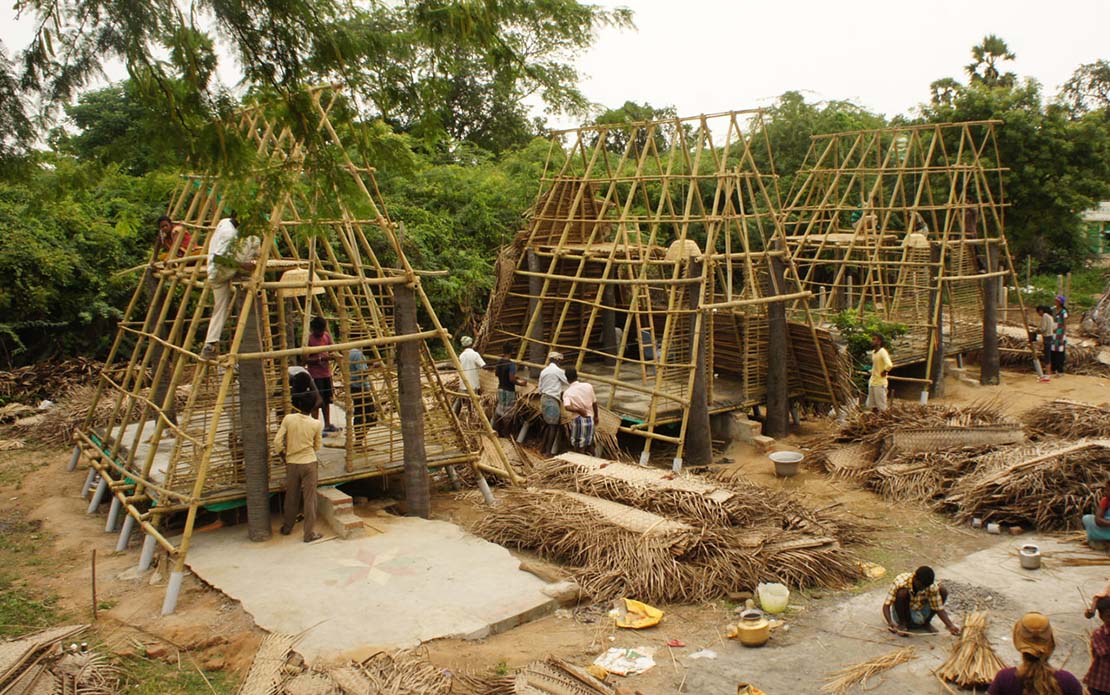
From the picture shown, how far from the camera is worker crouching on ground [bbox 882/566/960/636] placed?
7043 mm

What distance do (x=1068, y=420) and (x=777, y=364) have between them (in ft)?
12.7

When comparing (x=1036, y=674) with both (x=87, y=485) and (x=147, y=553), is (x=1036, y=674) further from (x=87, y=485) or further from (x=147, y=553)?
(x=87, y=485)

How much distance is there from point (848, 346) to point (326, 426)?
347 inches

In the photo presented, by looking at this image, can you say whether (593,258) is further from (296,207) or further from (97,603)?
(97,603)

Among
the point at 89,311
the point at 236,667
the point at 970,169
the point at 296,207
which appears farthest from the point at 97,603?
the point at 970,169

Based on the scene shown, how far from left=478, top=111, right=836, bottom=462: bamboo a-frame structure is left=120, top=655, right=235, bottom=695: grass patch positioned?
6.51 m

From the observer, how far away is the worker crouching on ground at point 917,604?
7043 millimetres

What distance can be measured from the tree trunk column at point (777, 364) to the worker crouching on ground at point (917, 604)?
6443 mm

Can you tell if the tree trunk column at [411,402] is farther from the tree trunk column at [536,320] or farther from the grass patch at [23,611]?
the tree trunk column at [536,320]

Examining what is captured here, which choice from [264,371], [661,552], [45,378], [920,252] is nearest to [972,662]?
[661,552]

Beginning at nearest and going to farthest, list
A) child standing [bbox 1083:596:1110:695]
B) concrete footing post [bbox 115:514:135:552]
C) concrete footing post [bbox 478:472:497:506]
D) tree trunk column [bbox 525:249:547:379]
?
child standing [bbox 1083:596:1110:695] → concrete footing post [bbox 115:514:135:552] → concrete footing post [bbox 478:472:497:506] → tree trunk column [bbox 525:249:547:379]

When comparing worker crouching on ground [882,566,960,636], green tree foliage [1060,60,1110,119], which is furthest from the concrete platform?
green tree foliage [1060,60,1110,119]

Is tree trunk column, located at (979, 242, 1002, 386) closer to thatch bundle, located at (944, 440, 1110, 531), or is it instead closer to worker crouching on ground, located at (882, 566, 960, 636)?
thatch bundle, located at (944, 440, 1110, 531)

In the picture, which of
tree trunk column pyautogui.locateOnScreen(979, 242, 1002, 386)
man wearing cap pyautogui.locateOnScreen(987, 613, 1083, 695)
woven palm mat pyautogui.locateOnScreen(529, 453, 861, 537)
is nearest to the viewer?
man wearing cap pyautogui.locateOnScreen(987, 613, 1083, 695)
